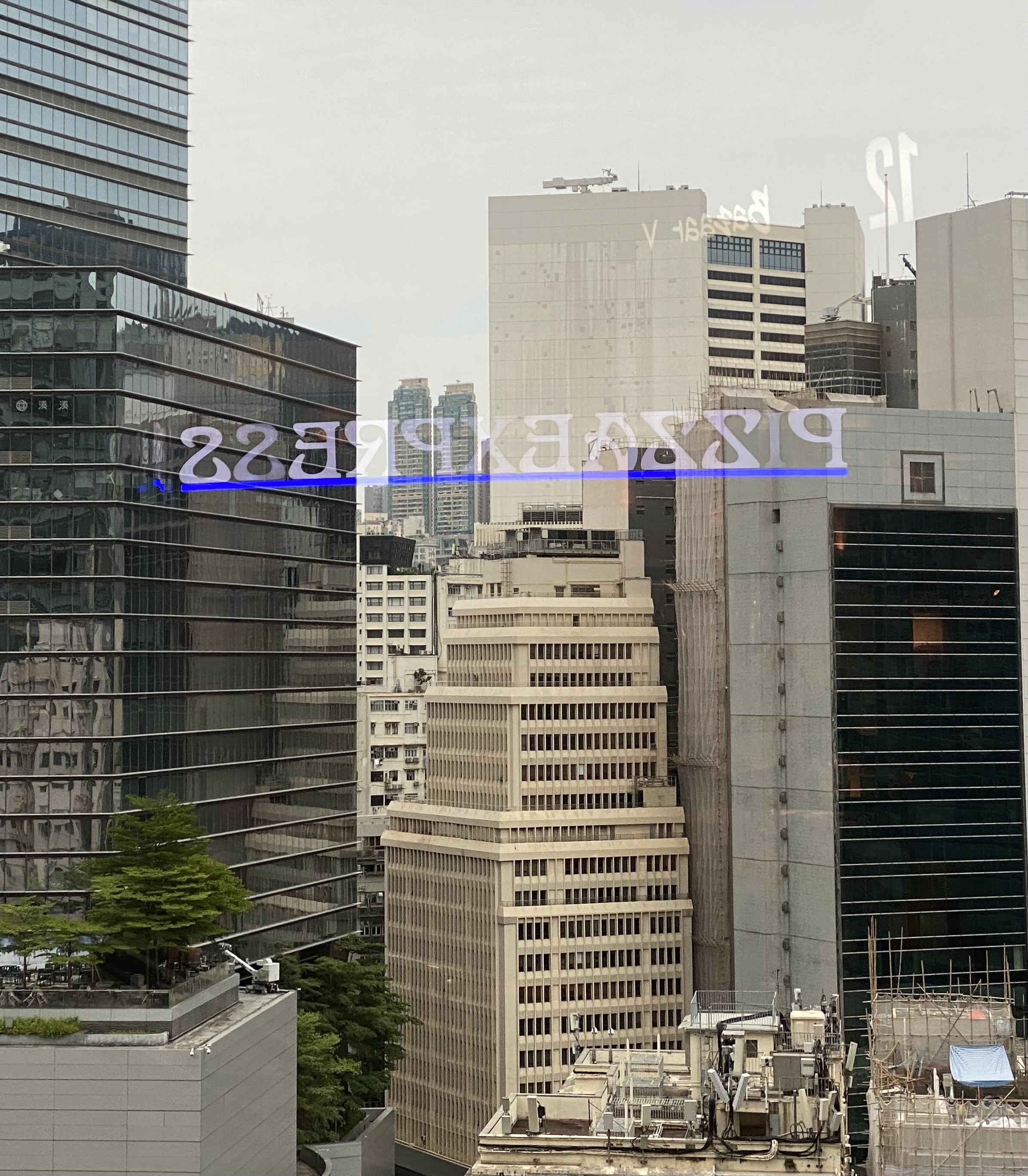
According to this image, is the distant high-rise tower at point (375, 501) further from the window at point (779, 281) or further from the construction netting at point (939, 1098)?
the construction netting at point (939, 1098)

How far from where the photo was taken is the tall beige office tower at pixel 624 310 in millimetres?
147125

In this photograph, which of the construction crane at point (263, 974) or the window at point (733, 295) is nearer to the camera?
the construction crane at point (263, 974)

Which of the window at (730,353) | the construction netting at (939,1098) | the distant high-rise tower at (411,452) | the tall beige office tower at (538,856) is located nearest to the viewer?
the construction netting at (939,1098)

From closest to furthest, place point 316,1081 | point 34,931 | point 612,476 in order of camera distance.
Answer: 1. point 34,931
2. point 316,1081
3. point 612,476

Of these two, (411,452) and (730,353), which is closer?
(411,452)

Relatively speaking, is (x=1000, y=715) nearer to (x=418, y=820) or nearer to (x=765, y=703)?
(x=765, y=703)

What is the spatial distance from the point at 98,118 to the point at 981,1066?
223 feet

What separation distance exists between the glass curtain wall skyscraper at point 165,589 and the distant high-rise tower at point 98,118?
62.8ft

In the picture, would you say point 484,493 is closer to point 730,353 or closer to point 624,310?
point 624,310

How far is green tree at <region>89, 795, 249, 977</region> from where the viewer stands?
48.7m

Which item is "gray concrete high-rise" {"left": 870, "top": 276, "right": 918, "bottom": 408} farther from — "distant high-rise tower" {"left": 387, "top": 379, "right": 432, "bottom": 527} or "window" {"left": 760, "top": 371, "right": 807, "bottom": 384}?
"window" {"left": 760, "top": 371, "right": 807, "bottom": 384}

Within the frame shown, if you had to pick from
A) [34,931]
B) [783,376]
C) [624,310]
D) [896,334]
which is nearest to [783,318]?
[783,376]

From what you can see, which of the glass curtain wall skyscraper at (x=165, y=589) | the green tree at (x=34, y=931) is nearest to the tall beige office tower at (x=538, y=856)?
the glass curtain wall skyscraper at (x=165, y=589)

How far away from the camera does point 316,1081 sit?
5678 centimetres
